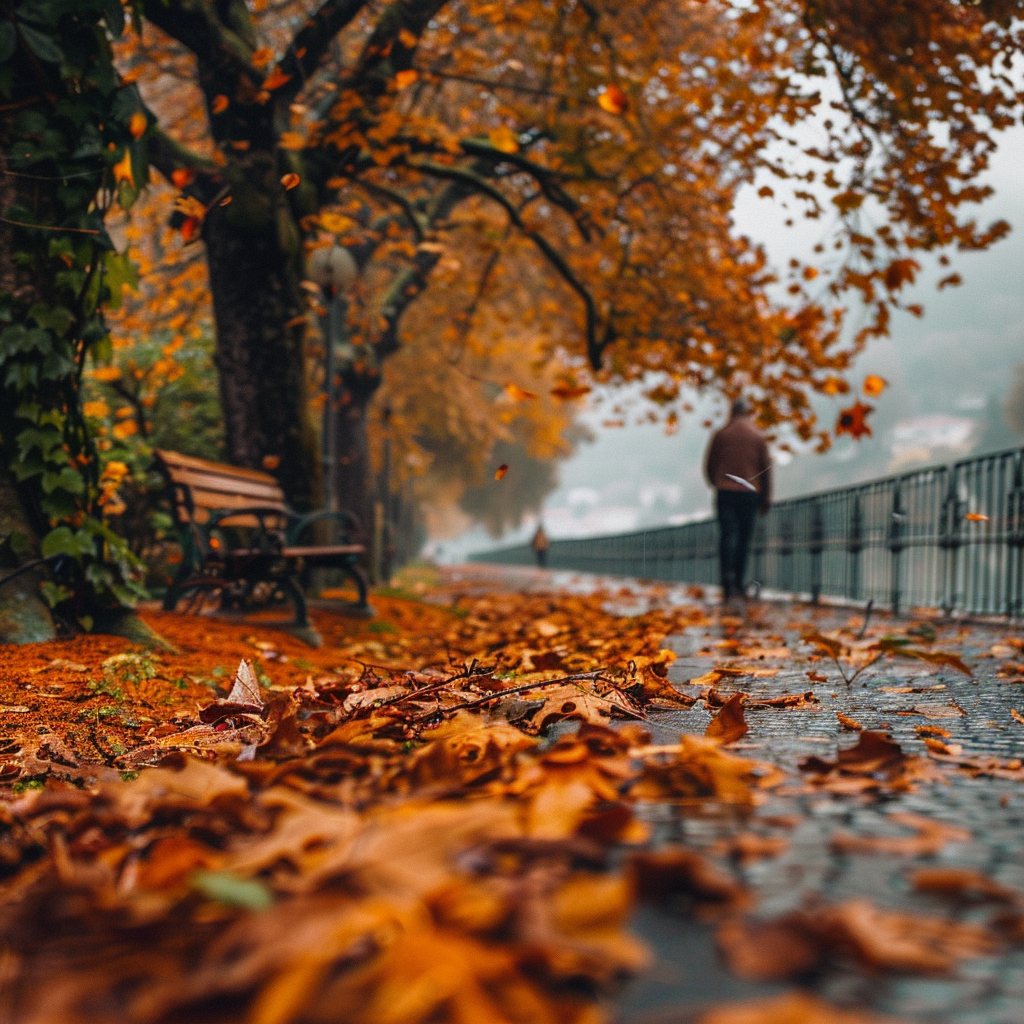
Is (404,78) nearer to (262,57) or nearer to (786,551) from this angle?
(262,57)

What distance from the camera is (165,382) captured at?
11.3 meters

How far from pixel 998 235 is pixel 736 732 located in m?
8.43

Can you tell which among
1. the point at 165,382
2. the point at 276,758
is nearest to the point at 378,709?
the point at 276,758

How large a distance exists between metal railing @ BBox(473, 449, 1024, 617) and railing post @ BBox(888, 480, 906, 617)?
0.01m

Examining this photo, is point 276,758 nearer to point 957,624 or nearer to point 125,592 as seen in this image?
point 125,592

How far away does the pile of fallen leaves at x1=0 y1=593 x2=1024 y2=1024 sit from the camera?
993 mm

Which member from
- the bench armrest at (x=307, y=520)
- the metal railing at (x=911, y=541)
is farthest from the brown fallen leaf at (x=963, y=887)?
the bench armrest at (x=307, y=520)

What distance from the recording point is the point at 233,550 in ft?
23.5

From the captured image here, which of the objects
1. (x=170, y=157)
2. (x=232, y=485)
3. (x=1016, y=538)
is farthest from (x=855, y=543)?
(x=170, y=157)

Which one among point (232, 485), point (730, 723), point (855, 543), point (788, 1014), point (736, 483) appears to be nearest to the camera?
point (788, 1014)

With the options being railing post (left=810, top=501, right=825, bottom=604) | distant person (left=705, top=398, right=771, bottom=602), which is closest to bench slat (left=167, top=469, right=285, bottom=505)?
distant person (left=705, top=398, right=771, bottom=602)

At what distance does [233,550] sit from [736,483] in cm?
557

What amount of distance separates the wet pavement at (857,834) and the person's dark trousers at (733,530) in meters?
7.63

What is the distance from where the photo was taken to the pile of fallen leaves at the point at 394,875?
99cm
